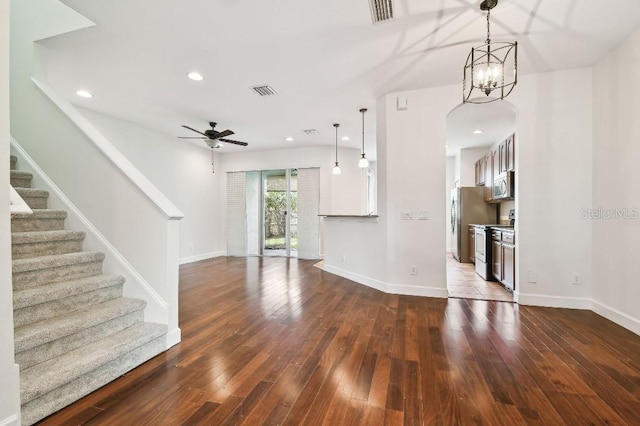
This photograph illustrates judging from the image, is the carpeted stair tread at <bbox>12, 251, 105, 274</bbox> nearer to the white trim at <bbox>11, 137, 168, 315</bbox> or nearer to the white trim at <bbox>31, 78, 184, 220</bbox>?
the white trim at <bbox>11, 137, 168, 315</bbox>

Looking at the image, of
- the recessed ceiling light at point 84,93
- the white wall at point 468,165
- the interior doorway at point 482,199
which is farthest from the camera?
the white wall at point 468,165

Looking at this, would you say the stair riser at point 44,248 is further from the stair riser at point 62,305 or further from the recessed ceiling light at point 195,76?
the recessed ceiling light at point 195,76

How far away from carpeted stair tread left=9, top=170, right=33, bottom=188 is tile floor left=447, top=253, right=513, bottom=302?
5.02 metres

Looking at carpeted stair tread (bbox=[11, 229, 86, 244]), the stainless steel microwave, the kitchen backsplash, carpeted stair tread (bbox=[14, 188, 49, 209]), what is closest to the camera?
carpeted stair tread (bbox=[11, 229, 86, 244])

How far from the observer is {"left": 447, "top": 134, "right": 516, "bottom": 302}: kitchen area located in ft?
13.4

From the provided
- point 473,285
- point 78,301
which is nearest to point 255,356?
point 78,301

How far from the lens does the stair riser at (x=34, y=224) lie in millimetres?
2295

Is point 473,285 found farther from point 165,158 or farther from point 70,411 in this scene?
point 165,158

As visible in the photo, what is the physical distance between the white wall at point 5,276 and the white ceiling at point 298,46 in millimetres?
1453

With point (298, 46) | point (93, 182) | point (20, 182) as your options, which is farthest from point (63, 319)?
point (298, 46)

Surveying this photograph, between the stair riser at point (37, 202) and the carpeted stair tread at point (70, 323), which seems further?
the stair riser at point (37, 202)

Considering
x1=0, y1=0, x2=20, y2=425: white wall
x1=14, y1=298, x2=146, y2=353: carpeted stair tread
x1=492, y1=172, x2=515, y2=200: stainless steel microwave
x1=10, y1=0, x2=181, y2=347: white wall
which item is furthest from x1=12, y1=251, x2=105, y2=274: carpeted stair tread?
x1=492, y1=172, x2=515, y2=200: stainless steel microwave

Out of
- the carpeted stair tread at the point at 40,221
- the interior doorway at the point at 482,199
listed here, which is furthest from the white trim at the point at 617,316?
the carpeted stair tread at the point at 40,221

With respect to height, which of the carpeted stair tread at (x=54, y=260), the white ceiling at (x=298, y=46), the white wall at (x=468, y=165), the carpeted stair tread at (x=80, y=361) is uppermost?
the white ceiling at (x=298, y=46)
